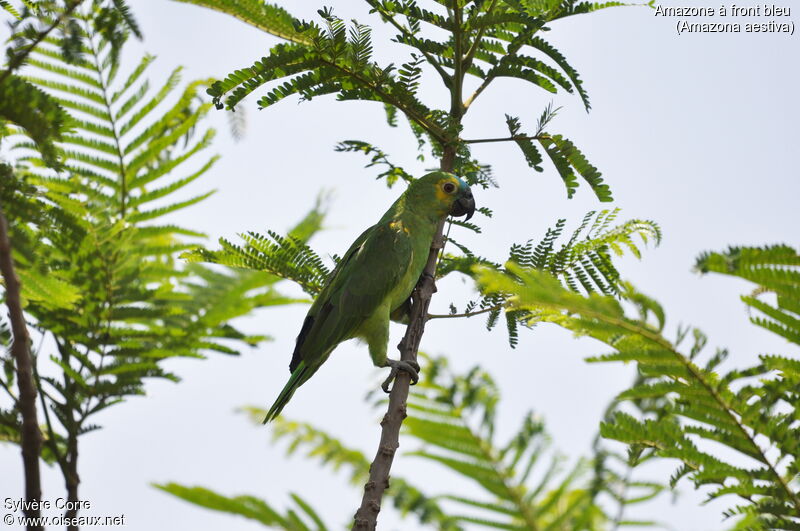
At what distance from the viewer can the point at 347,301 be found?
5.61 m

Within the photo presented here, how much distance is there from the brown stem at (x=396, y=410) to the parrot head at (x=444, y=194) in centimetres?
92

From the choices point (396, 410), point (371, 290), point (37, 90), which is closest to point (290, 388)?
point (371, 290)

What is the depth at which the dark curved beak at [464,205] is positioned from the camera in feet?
18.8

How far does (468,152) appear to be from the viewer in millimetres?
4262

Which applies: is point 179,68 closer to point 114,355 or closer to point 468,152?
point 114,355

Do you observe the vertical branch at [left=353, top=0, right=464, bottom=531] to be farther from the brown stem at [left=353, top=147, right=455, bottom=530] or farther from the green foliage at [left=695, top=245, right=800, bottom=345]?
the green foliage at [left=695, top=245, right=800, bottom=345]

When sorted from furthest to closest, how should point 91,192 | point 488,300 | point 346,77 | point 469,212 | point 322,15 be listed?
point 469,212
point 91,192
point 488,300
point 346,77
point 322,15

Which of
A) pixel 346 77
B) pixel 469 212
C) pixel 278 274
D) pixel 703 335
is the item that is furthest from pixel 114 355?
pixel 703 335

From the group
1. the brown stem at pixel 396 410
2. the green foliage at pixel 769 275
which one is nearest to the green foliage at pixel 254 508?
the brown stem at pixel 396 410

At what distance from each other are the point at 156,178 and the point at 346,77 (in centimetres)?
203

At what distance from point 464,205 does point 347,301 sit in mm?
1104

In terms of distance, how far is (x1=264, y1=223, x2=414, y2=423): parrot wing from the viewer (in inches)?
220

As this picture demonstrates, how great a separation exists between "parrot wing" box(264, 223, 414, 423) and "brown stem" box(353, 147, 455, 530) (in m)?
0.81

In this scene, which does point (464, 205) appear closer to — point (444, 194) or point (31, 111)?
point (444, 194)
